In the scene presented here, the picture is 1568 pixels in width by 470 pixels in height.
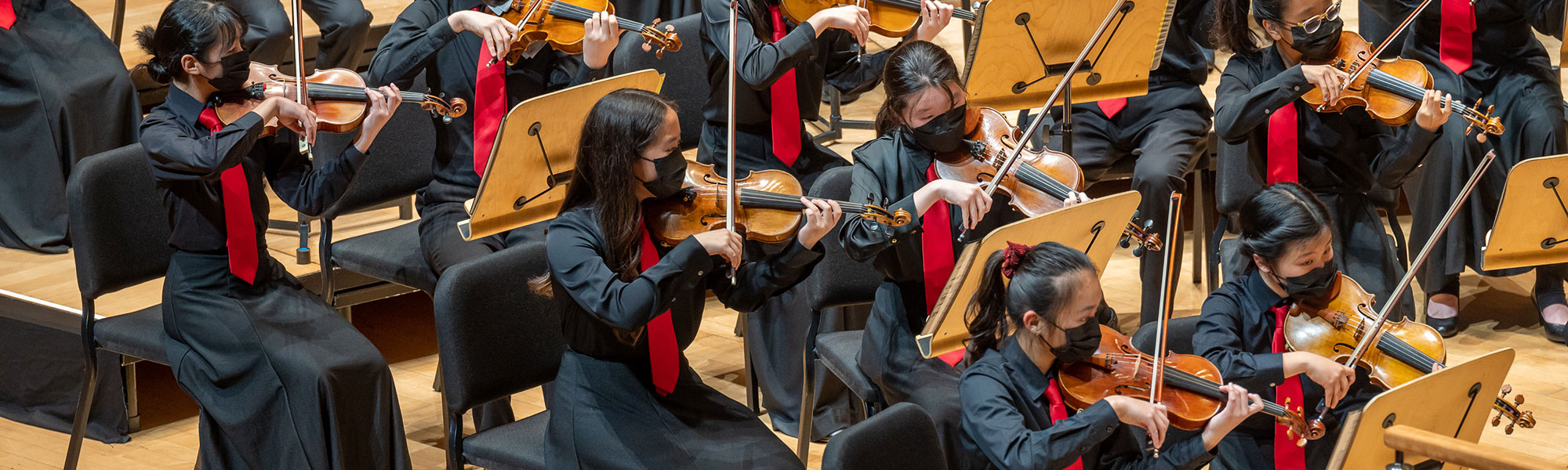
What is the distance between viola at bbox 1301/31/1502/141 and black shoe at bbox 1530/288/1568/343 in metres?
0.88

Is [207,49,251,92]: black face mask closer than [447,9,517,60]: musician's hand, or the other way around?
[207,49,251,92]: black face mask

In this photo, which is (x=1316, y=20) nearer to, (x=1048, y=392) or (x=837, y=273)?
(x=837, y=273)

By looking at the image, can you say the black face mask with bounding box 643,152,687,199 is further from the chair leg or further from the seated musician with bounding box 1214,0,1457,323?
the seated musician with bounding box 1214,0,1457,323

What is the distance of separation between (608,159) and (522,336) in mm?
426

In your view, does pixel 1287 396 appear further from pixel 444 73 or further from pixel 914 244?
pixel 444 73

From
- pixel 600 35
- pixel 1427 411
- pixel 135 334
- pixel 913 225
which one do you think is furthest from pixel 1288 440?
pixel 135 334

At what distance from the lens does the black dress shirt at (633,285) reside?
231 cm

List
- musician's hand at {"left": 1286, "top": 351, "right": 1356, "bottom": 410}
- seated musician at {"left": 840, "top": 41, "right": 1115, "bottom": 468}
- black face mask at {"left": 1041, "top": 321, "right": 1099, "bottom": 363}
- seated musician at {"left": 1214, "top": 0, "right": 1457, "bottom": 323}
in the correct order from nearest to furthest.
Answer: black face mask at {"left": 1041, "top": 321, "right": 1099, "bottom": 363} < musician's hand at {"left": 1286, "top": 351, "right": 1356, "bottom": 410} < seated musician at {"left": 840, "top": 41, "right": 1115, "bottom": 468} < seated musician at {"left": 1214, "top": 0, "right": 1457, "bottom": 323}

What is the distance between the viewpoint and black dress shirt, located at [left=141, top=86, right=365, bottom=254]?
2.69m

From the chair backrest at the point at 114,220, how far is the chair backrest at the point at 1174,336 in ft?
6.11

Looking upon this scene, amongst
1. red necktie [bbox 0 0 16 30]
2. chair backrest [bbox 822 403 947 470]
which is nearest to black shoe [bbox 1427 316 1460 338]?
chair backrest [bbox 822 403 947 470]

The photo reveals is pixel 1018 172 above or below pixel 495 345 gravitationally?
above

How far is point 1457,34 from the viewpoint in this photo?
3.75 metres

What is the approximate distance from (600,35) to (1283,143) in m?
1.49
